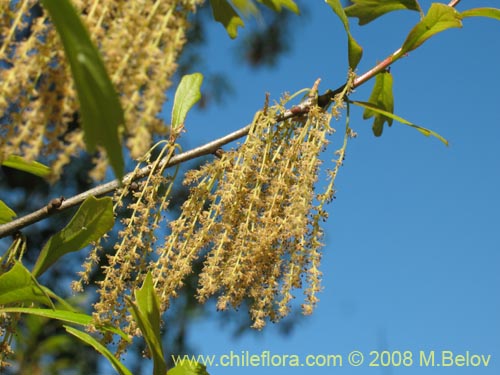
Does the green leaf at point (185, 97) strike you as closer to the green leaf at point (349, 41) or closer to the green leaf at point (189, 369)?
the green leaf at point (349, 41)

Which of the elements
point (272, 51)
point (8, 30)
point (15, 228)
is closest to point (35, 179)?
point (272, 51)

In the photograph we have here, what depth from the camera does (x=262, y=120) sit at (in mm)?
1174

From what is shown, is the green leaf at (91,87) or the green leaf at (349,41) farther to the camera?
the green leaf at (349,41)

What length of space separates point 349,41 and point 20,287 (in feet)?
2.25

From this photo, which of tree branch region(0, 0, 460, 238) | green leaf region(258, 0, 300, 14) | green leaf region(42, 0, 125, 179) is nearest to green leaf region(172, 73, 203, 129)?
tree branch region(0, 0, 460, 238)

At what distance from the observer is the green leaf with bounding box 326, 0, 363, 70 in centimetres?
121

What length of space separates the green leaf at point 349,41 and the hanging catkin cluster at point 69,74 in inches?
21.1

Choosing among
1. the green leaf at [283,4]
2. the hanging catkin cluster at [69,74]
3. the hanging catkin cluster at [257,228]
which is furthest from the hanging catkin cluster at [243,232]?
the hanging catkin cluster at [69,74]

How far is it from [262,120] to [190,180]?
0.16 m

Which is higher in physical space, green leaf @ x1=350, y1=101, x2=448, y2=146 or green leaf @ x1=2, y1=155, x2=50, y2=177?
green leaf @ x1=2, y1=155, x2=50, y2=177

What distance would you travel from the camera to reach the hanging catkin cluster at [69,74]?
2.19 feet

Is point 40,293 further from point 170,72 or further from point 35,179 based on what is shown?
point 35,179

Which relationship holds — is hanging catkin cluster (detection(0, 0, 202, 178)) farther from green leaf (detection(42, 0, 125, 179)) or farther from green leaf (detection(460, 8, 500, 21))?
green leaf (detection(460, 8, 500, 21))

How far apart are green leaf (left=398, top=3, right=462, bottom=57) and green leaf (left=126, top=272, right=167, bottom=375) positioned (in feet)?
2.06
